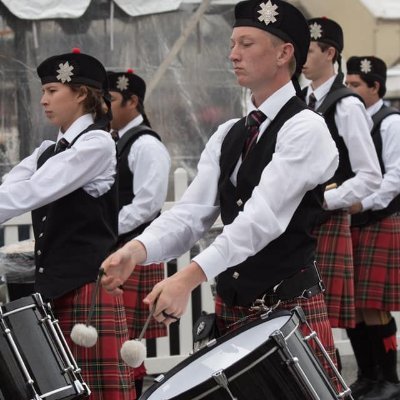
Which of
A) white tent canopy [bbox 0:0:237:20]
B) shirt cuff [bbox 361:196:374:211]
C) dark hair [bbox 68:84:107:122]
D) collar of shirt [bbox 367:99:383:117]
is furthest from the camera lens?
white tent canopy [bbox 0:0:237:20]

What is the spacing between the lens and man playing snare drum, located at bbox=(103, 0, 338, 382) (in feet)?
9.94

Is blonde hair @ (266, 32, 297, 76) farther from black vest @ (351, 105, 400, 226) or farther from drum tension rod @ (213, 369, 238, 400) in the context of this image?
black vest @ (351, 105, 400, 226)

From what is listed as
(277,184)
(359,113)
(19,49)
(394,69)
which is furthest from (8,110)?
(277,184)

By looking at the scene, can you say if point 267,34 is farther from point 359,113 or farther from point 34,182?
point 359,113

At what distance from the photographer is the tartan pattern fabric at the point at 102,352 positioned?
410 cm

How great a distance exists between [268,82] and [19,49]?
3883 mm

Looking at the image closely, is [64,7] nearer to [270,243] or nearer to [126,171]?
[126,171]

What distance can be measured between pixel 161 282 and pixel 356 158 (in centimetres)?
245

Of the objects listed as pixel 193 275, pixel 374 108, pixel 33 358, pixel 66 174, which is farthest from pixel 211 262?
pixel 374 108

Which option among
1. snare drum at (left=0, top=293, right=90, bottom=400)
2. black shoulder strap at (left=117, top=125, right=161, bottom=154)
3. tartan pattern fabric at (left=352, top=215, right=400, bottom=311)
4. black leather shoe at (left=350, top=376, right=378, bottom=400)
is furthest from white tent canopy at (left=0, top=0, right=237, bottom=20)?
snare drum at (left=0, top=293, right=90, bottom=400)

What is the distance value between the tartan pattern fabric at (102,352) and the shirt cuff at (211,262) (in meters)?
1.29

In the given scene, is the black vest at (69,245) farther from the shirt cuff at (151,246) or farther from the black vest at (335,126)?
the black vest at (335,126)

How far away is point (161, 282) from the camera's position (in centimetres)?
274

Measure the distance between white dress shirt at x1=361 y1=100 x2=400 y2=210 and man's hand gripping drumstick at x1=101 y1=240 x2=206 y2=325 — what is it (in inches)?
110
